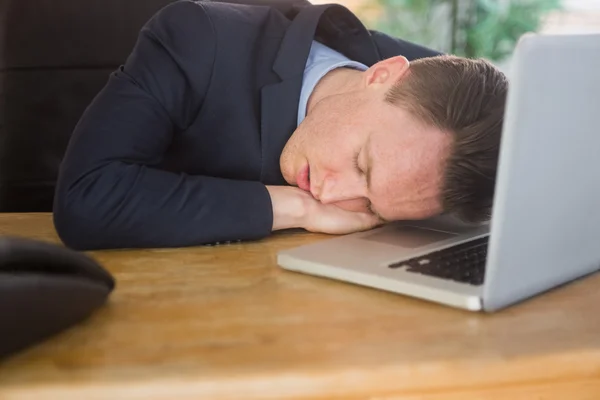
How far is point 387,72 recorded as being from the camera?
993 millimetres

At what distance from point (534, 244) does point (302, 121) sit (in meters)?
0.50

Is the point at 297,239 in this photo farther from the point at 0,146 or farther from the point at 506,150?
the point at 0,146

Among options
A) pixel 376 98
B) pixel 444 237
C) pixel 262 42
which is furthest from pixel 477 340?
pixel 262 42

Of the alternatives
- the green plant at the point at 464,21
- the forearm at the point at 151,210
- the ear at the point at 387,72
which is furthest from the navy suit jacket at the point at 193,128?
the green plant at the point at 464,21

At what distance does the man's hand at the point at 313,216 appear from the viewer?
0.92 m

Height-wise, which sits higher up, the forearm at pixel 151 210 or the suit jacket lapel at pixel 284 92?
the suit jacket lapel at pixel 284 92

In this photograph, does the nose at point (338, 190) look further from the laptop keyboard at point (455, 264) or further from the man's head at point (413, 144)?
the laptop keyboard at point (455, 264)

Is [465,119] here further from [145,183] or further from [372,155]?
[145,183]

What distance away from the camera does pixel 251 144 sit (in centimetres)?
104

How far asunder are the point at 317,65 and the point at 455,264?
1.61 ft

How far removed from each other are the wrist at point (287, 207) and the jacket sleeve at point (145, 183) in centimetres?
2

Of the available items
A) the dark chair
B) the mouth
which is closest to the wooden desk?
the mouth

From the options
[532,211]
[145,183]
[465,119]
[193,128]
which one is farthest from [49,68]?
[532,211]

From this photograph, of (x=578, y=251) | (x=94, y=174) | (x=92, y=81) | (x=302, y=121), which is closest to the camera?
(x=578, y=251)
